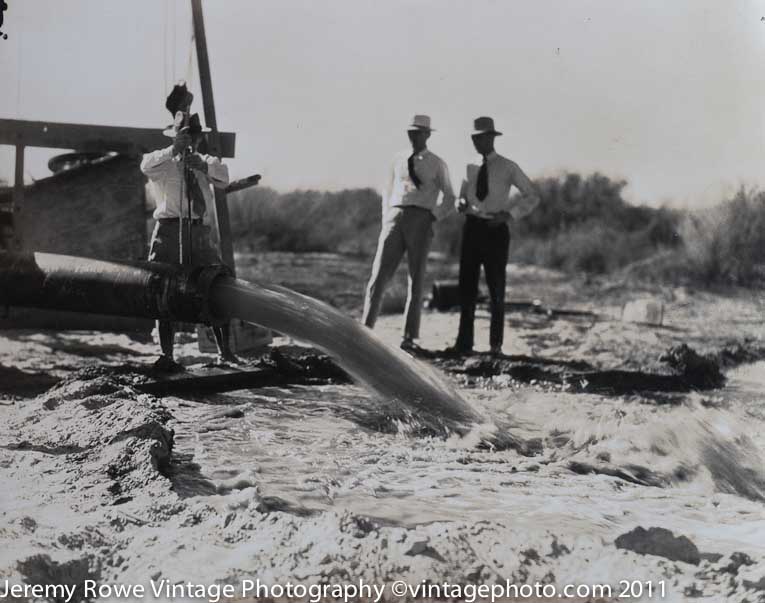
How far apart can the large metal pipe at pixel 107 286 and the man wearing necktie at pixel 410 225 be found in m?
0.83

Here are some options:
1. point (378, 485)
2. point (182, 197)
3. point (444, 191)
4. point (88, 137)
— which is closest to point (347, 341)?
point (378, 485)

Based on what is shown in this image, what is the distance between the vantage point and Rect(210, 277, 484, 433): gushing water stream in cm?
233

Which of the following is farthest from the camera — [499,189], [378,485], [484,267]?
[484,267]

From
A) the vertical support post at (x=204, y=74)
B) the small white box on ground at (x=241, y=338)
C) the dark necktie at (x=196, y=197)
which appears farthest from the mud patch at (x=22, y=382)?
the vertical support post at (x=204, y=74)

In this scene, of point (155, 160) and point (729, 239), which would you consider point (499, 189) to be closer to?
point (729, 239)

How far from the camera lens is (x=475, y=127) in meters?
2.58

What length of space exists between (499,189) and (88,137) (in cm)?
146

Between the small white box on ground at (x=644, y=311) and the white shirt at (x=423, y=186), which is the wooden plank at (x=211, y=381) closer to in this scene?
the white shirt at (x=423, y=186)

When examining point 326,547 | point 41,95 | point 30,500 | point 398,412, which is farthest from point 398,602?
point 41,95

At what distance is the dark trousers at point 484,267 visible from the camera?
330 centimetres

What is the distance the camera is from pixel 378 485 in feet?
6.41

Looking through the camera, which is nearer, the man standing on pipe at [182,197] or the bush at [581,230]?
the man standing on pipe at [182,197]

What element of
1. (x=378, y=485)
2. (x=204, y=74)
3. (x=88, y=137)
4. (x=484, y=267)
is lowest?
(x=378, y=485)

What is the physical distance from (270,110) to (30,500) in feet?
4.42
